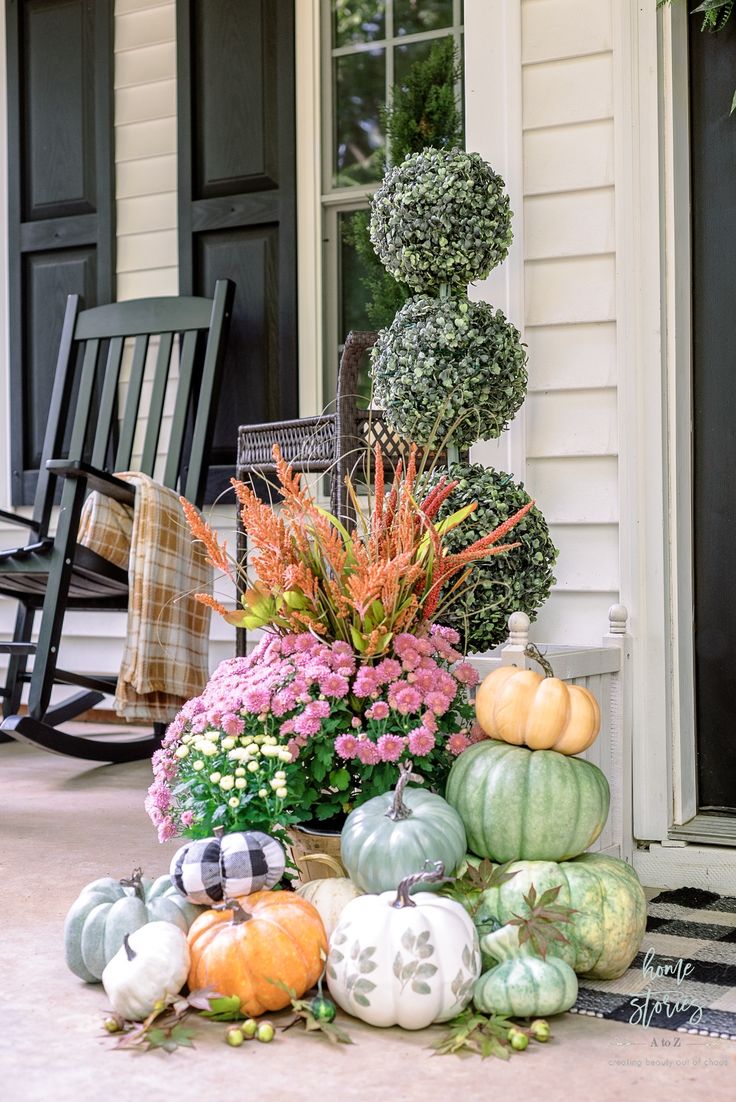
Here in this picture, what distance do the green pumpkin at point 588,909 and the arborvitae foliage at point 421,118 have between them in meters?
2.17

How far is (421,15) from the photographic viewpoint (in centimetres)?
363

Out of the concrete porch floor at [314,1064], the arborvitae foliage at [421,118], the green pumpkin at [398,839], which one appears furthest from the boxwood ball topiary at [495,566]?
the arborvitae foliage at [421,118]

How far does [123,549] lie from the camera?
134 inches

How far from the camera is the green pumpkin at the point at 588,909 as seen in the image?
5.16ft

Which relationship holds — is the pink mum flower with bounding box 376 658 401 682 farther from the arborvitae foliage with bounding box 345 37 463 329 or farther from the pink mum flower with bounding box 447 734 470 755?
the arborvitae foliage with bounding box 345 37 463 329

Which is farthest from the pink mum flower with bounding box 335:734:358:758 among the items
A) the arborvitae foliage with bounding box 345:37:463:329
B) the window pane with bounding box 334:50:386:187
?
the window pane with bounding box 334:50:386:187

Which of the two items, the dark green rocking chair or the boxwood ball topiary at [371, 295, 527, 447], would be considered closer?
the boxwood ball topiary at [371, 295, 527, 447]

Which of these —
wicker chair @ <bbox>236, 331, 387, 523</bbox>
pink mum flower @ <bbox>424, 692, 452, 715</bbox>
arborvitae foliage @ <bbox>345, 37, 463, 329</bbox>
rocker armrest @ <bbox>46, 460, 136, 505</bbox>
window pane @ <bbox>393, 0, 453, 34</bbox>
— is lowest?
pink mum flower @ <bbox>424, 692, 452, 715</bbox>

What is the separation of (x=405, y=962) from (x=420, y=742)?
417 millimetres

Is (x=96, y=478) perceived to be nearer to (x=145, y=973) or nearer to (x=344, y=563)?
(x=344, y=563)

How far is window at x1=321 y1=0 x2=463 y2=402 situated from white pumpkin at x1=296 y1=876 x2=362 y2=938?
87.1 inches

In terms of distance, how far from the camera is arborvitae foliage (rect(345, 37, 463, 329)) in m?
3.47

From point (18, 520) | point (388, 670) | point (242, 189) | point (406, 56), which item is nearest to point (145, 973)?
point (388, 670)

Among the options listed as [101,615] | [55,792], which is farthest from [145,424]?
[55,792]
